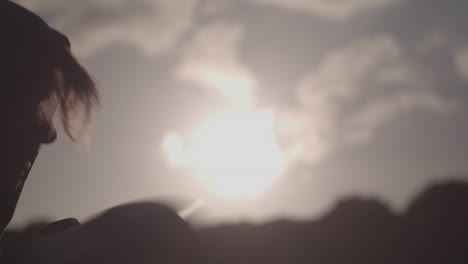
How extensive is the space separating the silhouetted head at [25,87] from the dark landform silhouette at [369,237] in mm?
26589

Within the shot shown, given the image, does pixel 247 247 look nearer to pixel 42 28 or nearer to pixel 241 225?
pixel 241 225

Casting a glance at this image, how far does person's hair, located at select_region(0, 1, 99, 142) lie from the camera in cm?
331

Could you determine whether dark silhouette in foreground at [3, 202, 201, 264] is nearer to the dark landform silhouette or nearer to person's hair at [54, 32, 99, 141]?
person's hair at [54, 32, 99, 141]

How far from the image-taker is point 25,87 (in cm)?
333

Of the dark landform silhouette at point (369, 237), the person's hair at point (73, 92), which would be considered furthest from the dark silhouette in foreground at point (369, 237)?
the person's hair at point (73, 92)

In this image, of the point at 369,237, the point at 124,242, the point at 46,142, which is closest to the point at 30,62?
the point at 46,142

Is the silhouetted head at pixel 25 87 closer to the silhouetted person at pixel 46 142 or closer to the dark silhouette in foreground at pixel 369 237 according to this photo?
the silhouetted person at pixel 46 142

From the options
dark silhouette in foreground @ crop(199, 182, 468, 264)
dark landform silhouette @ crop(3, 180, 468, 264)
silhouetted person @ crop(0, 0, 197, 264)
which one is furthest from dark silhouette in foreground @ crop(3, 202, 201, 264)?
dark silhouette in foreground @ crop(199, 182, 468, 264)

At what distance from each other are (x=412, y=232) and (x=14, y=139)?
32747 millimetres

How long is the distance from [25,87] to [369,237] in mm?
33733

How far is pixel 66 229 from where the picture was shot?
10.8 feet

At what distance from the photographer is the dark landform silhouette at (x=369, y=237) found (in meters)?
32.0

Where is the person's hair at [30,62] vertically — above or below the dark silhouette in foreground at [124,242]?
above

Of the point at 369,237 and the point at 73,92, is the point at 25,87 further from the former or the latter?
the point at 369,237
